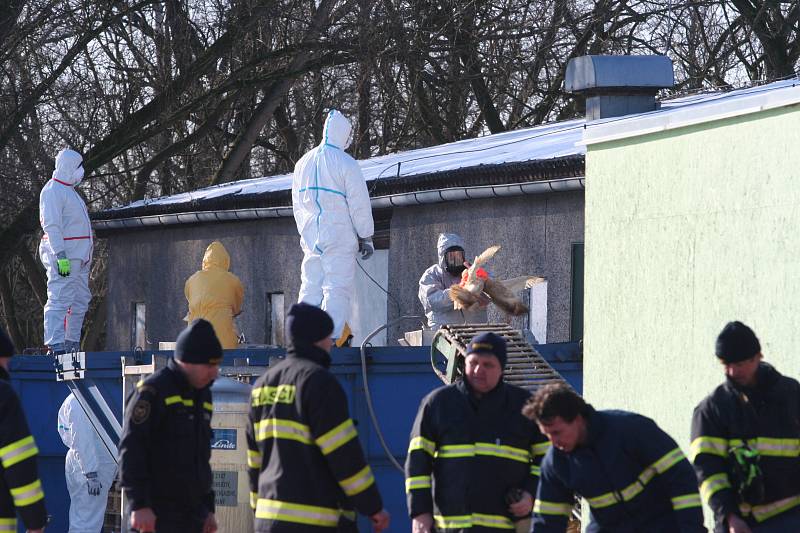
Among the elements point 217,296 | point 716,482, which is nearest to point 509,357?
point 716,482

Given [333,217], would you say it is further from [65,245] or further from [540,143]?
[540,143]

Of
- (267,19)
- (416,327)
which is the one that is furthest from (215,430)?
(267,19)

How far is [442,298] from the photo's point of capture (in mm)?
11758

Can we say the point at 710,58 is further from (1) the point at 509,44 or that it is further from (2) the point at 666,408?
(2) the point at 666,408

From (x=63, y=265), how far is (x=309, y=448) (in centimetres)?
948

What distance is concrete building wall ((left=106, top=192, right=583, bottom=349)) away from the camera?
14602 millimetres

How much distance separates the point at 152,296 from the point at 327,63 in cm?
483

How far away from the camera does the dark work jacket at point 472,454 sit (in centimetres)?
675

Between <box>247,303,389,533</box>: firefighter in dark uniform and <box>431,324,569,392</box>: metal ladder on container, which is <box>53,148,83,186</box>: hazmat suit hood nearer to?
<box>431,324,569,392</box>: metal ladder on container

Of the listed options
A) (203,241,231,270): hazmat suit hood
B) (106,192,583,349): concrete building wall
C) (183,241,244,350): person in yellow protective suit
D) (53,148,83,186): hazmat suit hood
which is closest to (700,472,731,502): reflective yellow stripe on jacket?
(106,192,583,349): concrete building wall

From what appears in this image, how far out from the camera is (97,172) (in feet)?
83.0

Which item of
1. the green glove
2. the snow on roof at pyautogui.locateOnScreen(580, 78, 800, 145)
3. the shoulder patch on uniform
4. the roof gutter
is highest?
the snow on roof at pyautogui.locateOnScreen(580, 78, 800, 145)

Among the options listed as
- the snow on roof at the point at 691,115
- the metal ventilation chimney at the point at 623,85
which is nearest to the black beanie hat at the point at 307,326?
the snow on roof at the point at 691,115

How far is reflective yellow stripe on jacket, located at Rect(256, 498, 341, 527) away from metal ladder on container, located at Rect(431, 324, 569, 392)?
10.3 ft
